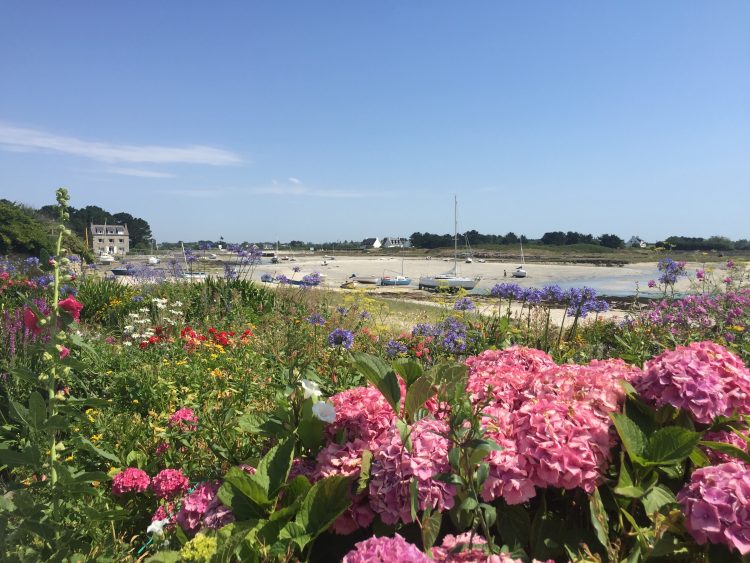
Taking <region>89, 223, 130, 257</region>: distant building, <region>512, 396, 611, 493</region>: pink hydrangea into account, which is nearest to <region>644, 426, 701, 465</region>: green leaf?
<region>512, 396, 611, 493</region>: pink hydrangea

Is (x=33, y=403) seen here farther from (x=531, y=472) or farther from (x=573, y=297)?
(x=573, y=297)

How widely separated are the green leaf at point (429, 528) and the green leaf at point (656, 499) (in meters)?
0.63

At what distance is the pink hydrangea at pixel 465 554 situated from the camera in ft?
4.55

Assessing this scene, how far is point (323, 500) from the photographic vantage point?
170cm

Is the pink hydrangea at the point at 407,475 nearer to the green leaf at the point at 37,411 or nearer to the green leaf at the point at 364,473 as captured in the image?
the green leaf at the point at 364,473

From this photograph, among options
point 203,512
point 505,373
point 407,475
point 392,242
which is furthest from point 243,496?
point 392,242

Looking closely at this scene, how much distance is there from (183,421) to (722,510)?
2.75 metres

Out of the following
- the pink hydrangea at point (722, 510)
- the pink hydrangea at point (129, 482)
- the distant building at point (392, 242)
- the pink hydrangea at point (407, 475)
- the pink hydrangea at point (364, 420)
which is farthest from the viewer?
the distant building at point (392, 242)

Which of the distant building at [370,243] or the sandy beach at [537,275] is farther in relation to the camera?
the distant building at [370,243]

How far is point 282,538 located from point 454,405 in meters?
0.70

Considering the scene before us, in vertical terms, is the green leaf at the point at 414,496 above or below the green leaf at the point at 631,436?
below

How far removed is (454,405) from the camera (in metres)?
1.66

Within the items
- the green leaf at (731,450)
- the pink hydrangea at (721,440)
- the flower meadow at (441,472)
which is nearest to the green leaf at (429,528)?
the flower meadow at (441,472)

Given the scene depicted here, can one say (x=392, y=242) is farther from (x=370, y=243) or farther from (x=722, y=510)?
(x=722, y=510)
